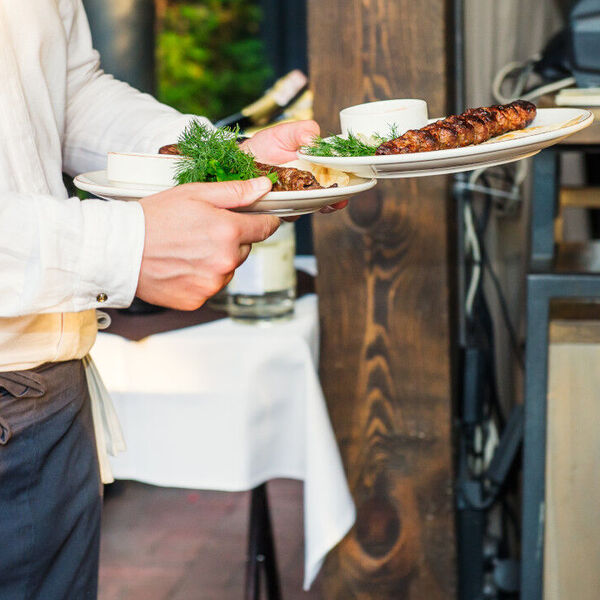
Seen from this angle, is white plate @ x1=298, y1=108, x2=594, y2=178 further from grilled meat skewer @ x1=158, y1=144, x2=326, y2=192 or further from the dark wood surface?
the dark wood surface

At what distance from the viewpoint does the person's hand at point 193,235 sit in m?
0.81

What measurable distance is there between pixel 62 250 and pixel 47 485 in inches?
12.7

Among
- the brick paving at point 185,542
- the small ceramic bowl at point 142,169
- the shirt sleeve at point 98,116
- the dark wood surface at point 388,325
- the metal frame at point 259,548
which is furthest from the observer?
the brick paving at point 185,542

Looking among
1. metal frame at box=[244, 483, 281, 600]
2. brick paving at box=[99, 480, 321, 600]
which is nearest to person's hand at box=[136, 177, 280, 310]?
metal frame at box=[244, 483, 281, 600]

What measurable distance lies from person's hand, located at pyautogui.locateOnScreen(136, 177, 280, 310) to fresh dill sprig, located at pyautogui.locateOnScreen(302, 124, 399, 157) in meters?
0.15

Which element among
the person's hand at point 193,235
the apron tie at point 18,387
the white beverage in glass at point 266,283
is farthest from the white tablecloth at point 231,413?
the person's hand at point 193,235

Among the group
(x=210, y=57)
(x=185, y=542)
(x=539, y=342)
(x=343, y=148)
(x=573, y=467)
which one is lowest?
(x=185, y=542)

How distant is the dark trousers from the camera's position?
3.10 ft

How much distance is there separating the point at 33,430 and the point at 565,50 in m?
1.25

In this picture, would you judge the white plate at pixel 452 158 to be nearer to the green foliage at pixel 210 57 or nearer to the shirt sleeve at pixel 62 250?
the shirt sleeve at pixel 62 250

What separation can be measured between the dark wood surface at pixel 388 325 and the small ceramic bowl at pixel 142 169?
69 centimetres

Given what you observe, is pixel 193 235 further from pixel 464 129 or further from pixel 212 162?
pixel 464 129

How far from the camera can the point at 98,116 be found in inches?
45.7

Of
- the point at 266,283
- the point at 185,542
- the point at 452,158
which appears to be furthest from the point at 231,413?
the point at 185,542
